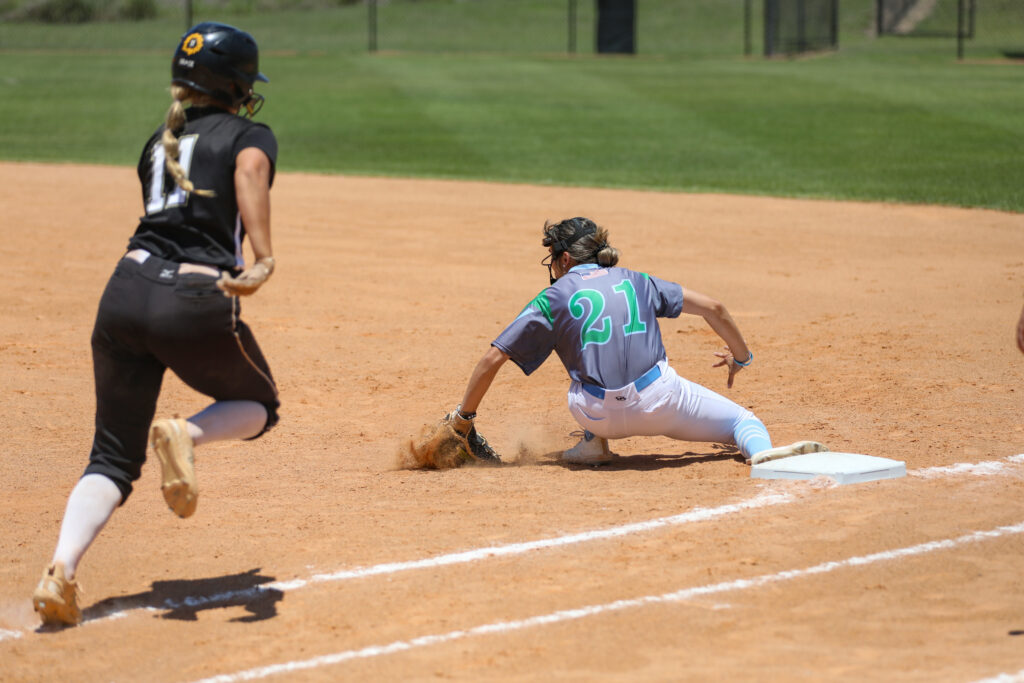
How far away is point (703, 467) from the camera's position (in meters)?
5.85

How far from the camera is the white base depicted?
5.32 metres

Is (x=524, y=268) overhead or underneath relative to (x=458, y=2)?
underneath

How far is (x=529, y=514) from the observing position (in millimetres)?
5074

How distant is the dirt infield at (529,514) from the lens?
3.82m

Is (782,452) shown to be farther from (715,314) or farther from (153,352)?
(153,352)

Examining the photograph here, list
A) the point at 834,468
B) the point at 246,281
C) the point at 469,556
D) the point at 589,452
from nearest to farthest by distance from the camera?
the point at 246,281
the point at 469,556
the point at 834,468
the point at 589,452

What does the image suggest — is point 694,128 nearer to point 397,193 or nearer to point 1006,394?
point 397,193

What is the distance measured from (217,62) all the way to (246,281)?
2.69ft

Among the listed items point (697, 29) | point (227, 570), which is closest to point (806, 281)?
point (227, 570)

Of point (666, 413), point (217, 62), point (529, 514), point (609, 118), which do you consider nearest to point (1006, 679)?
point (529, 514)

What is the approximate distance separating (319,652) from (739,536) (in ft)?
5.69

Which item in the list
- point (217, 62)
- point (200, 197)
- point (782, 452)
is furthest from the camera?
point (782, 452)

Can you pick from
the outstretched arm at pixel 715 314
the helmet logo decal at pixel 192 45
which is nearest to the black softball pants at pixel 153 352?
the helmet logo decal at pixel 192 45

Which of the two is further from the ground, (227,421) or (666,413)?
(227,421)
